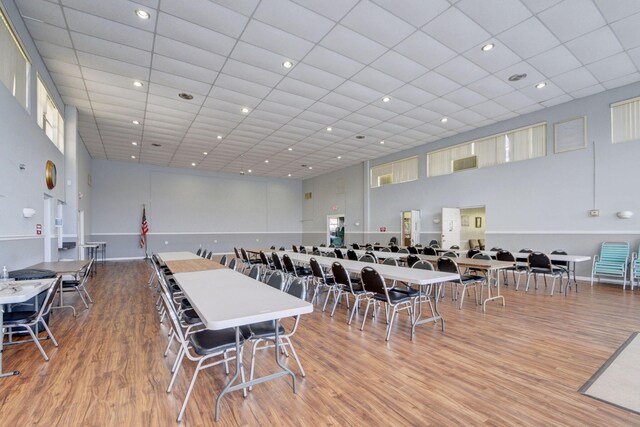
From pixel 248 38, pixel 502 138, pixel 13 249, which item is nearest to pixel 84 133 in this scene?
pixel 13 249

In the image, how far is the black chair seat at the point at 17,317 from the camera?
2979 mm

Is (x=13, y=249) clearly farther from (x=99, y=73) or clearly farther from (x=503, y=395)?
(x=503, y=395)

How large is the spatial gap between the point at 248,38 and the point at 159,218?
11211mm

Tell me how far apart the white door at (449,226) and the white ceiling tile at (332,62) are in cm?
588

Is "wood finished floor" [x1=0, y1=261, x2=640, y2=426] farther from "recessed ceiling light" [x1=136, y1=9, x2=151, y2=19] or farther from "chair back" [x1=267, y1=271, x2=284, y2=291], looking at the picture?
"recessed ceiling light" [x1=136, y1=9, x2=151, y2=19]

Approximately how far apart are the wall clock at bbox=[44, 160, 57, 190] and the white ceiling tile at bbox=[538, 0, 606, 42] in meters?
8.63

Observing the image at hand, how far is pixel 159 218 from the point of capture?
44.5 ft

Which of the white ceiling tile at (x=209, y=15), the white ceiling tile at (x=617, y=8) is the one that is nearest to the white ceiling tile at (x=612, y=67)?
the white ceiling tile at (x=617, y=8)

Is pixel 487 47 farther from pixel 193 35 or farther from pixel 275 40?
pixel 193 35

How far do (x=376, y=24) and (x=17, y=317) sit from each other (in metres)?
5.63

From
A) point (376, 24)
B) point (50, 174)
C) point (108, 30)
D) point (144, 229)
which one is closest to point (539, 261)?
point (376, 24)

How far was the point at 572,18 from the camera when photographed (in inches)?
172

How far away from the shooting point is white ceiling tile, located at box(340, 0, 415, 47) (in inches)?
161

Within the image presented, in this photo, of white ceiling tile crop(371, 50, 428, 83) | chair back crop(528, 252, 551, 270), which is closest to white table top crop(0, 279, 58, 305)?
white ceiling tile crop(371, 50, 428, 83)
